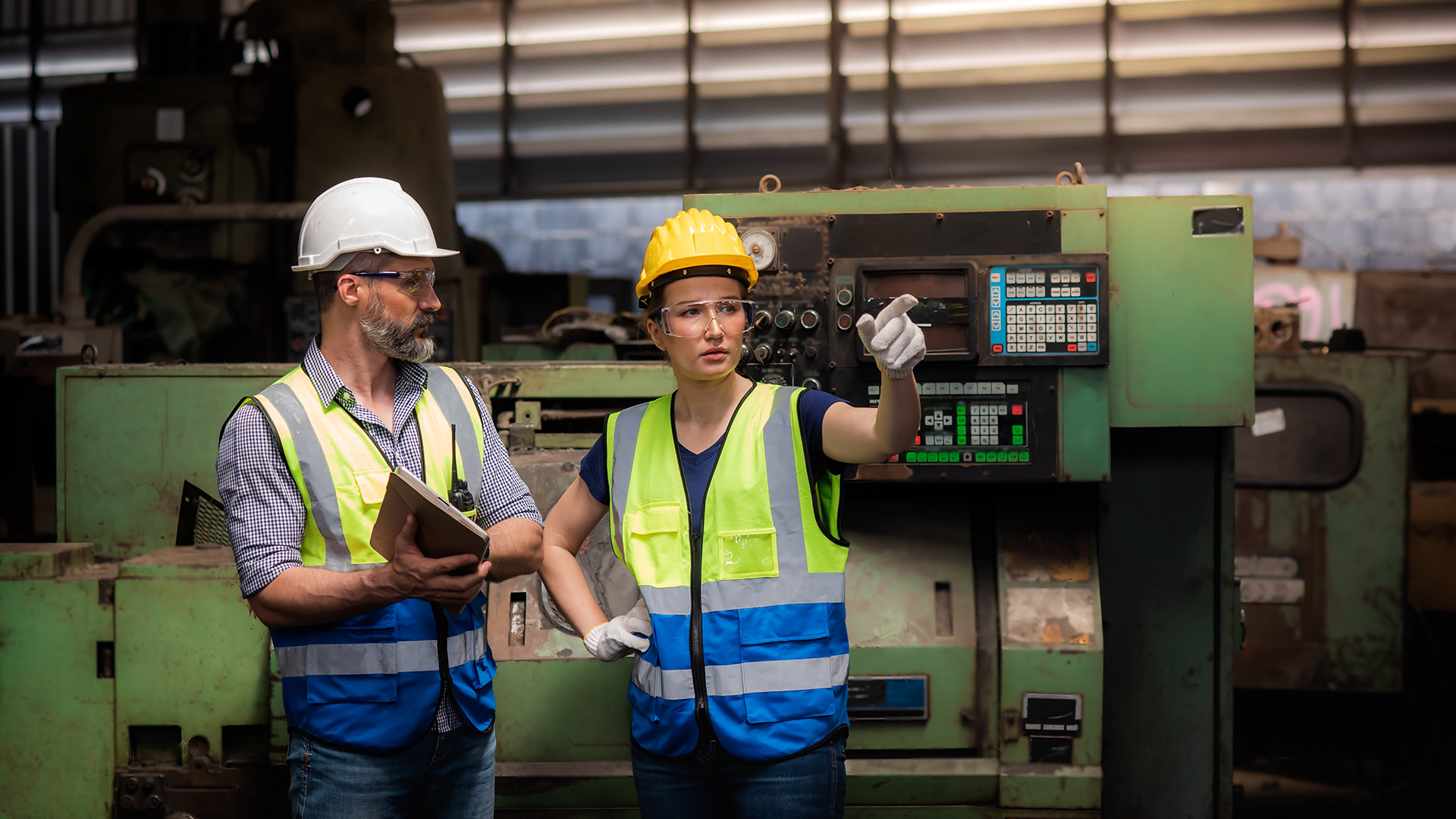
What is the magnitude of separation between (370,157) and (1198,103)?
5016 mm

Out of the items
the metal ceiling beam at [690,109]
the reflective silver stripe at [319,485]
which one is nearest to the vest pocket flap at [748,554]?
the reflective silver stripe at [319,485]

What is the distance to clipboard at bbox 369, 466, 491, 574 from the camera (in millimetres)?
1153

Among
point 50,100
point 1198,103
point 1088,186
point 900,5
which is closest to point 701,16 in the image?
point 900,5

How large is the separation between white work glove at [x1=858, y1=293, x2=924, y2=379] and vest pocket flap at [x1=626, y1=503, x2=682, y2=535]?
36 cm

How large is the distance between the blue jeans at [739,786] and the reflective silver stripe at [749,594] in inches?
7.3

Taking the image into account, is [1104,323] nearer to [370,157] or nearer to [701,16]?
[370,157]

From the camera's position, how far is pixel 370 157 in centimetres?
397

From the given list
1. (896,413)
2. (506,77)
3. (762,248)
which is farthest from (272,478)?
(506,77)

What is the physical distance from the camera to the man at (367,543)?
1.27 meters

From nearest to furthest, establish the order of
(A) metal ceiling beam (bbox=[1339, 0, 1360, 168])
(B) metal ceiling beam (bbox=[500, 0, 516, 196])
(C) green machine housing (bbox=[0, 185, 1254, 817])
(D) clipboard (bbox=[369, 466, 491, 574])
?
(D) clipboard (bbox=[369, 466, 491, 574]) → (C) green machine housing (bbox=[0, 185, 1254, 817]) → (A) metal ceiling beam (bbox=[1339, 0, 1360, 168]) → (B) metal ceiling beam (bbox=[500, 0, 516, 196])

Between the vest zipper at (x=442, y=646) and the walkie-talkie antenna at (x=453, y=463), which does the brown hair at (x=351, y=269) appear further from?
the vest zipper at (x=442, y=646)

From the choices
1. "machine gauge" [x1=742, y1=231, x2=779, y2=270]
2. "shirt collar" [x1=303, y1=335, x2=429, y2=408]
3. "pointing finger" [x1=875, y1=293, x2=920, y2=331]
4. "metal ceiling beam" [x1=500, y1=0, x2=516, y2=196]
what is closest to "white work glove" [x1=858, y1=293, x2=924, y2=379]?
"pointing finger" [x1=875, y1=293, x2=920, y2=331]

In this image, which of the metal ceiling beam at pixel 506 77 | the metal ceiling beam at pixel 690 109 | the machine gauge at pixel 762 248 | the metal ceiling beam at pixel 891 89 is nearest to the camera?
the machine gauge at pixel 762 248

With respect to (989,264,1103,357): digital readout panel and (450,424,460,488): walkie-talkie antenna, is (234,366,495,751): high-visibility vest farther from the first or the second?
(989,264,1103,357): digital readout panel
